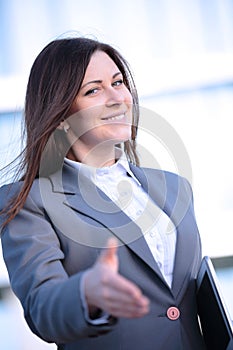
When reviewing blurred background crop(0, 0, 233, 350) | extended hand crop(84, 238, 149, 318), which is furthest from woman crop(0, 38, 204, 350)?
blurred background crop(0, 0, 233, 350)

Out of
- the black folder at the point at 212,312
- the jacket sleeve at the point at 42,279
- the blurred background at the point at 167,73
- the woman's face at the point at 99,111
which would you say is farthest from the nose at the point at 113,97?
the blurred background at the point at 167,73

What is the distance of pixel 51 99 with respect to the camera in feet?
4.41

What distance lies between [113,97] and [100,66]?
0.10 m

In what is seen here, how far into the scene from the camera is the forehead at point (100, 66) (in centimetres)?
138

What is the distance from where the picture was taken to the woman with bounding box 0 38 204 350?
3.72ft

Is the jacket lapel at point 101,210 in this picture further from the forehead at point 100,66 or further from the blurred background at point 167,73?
the blurred background at point 167,73

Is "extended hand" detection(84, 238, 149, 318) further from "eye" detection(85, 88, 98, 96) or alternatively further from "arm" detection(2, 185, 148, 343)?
"eye" detection(85, 88, 98, 96)

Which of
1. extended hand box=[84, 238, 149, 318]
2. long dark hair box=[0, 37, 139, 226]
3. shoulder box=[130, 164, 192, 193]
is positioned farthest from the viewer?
shoulder box=[130, 164, 192, 193]

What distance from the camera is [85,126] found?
53.9 inches

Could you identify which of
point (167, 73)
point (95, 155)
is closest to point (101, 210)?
point (95, 155)

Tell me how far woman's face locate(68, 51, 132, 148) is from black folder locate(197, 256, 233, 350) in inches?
14.9

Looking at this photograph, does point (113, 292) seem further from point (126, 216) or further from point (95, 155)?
point (95, 155)

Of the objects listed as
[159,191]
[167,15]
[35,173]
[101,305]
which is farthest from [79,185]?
[167,15]

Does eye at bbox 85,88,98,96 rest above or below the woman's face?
above
